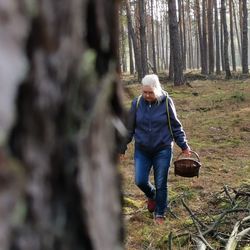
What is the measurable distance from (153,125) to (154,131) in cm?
6

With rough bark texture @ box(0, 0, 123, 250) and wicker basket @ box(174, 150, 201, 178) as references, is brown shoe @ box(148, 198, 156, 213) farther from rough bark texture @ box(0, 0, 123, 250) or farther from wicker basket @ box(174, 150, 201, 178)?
rough bark texture @ box(0, 0, 123, 250)

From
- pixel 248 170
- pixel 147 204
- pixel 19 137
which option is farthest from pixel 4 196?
pixel 248 170

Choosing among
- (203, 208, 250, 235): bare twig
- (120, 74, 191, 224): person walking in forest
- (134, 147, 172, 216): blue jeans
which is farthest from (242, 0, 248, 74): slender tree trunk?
(203, 208, 250, 235): bare twig

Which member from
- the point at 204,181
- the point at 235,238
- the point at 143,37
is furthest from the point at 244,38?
the point at 235,238

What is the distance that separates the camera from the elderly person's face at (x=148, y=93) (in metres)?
4.83

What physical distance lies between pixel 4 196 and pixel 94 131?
19cm

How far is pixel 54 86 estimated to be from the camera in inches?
24.7

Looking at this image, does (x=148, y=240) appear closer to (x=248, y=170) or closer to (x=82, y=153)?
(x=248, y=170)

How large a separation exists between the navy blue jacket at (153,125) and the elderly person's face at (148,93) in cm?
8

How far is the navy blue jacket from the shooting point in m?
5.01

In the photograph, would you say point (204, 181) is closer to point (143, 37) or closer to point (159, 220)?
point (159, 220)

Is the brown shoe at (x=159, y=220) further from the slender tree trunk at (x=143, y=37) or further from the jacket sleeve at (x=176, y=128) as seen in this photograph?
the slender tree trunk at (x=143, y=37)

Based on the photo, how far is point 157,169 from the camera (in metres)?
5.30

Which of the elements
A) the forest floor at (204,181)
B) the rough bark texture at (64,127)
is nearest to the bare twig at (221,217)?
the forest floor at (204,181)
